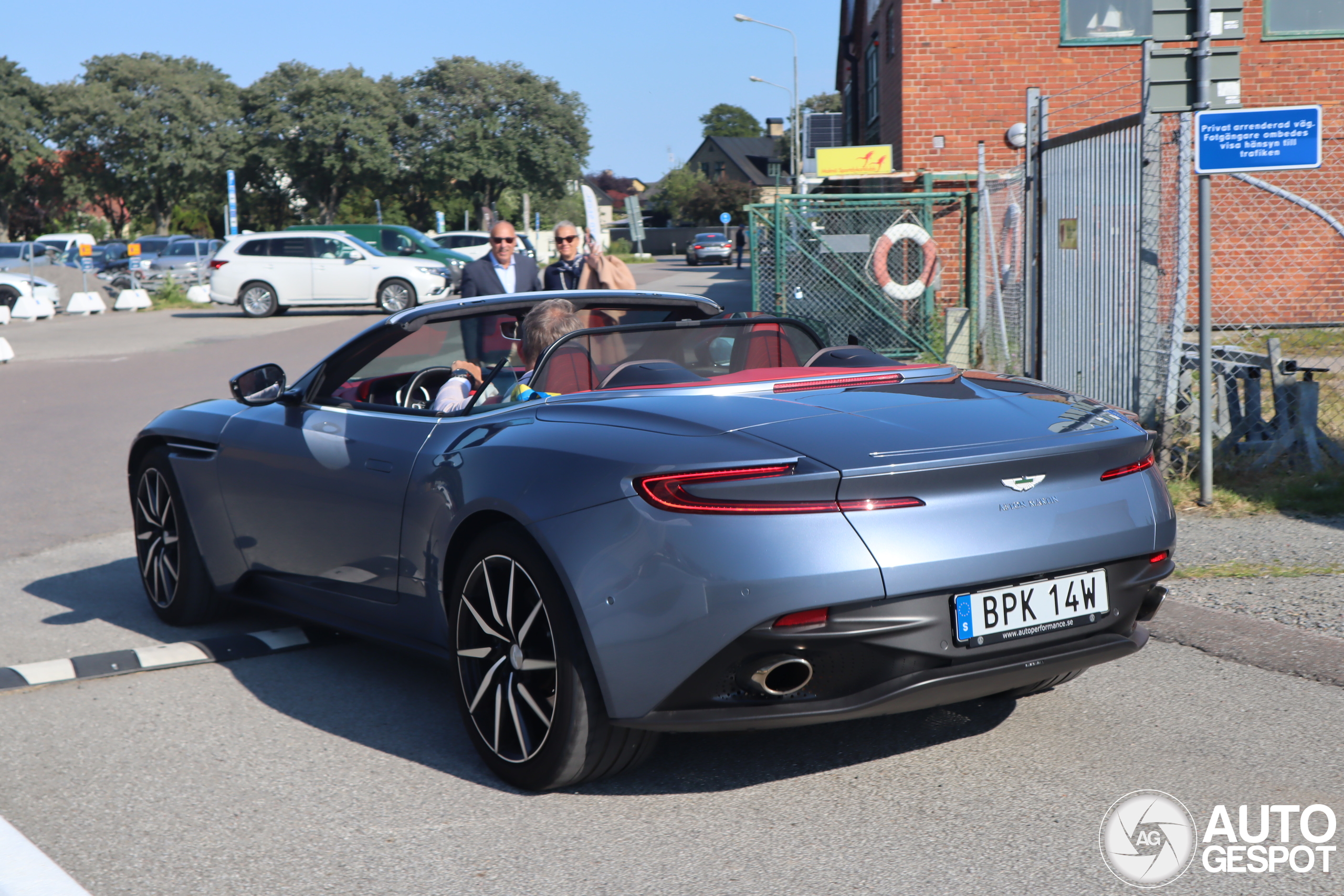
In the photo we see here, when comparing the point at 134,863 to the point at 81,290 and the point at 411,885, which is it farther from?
the point at 81,290

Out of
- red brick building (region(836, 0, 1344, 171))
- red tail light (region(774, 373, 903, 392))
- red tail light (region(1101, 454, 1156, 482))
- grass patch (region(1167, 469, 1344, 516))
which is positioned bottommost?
grass patch (region(1167, 469, 1344, 516))

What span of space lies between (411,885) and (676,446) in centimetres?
118

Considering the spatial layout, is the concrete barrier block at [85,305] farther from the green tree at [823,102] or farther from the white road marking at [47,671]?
the green tree at [823,102]

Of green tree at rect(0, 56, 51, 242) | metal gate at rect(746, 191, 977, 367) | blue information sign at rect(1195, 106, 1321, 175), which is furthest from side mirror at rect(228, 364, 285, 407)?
green tree at rect(0, 56, 51, 242)

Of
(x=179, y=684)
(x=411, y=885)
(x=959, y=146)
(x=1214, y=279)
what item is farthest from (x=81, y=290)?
(x=411, y=885)

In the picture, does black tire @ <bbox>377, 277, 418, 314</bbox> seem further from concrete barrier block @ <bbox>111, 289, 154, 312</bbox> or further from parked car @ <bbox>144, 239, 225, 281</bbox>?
parked car @ <bbox>144, 239, 225, 281</bbox>

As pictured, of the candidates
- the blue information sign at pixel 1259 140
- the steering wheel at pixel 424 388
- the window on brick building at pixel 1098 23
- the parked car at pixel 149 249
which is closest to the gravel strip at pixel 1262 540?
the blue information sign at pixel 1259 140

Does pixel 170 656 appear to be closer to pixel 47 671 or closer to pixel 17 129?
pixel 47 671

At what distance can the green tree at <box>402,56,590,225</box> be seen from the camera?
2822 inches

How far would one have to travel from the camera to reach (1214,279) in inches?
641

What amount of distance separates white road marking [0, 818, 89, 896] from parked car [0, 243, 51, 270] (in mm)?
33591

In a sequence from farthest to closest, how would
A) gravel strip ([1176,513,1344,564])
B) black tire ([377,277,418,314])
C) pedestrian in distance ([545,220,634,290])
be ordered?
black tire ([377,277,418,314]), pedestrian in distance ([545,220,634,290]), gravel strip ([1176,513,1344,564])

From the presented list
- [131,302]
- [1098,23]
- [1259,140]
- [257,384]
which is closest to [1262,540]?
[1259,140]

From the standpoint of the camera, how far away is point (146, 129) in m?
67.9
